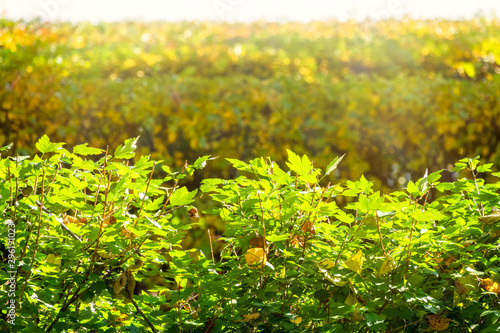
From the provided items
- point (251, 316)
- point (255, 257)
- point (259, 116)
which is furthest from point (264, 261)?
point (259, 116)

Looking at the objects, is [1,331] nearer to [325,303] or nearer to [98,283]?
[98,283]

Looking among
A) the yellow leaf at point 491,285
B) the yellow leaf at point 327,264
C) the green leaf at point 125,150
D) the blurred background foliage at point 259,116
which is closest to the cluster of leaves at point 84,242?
the green leaf at point 125,150

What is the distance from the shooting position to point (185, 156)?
214 inches

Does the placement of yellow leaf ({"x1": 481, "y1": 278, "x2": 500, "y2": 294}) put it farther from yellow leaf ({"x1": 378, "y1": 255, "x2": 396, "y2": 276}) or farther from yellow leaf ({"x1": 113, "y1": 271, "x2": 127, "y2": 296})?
yellow leaf ({"x1": 113, "y1": 271, "x2": 127, "y2": 296})

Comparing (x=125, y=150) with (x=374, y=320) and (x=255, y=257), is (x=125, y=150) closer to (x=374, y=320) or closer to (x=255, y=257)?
(x=255, y=257)

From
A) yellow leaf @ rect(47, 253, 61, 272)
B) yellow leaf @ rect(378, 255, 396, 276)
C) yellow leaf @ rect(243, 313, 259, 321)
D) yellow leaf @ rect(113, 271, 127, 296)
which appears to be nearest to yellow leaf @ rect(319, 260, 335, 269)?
yellow leaf @ rect(378, 255, 396, 276)

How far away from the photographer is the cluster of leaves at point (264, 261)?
1.91m

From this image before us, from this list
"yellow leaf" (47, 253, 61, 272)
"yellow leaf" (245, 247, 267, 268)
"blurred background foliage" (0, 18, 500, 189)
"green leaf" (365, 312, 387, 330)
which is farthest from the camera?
"blurred background foliage" (0, 18, 500, 189)

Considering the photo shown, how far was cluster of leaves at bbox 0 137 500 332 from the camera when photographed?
6.26 feet

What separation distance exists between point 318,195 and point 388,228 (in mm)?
386

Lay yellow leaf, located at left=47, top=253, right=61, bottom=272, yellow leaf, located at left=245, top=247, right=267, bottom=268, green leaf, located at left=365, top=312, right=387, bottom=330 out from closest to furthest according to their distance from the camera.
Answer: green leaf, located at left=365, top=312, right=387, bottom=330, yellow leaf, located at left=245, top=247, right=267, bottom=268, yellow leaf, located at left=47, top=253, right=61, bottom=272

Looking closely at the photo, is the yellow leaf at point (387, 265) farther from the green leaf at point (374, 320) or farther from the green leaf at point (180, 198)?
the green leaf at point (180, 198)

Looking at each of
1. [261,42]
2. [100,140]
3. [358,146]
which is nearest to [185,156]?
[100,140]

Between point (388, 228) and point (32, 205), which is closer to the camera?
point (32, 205)
